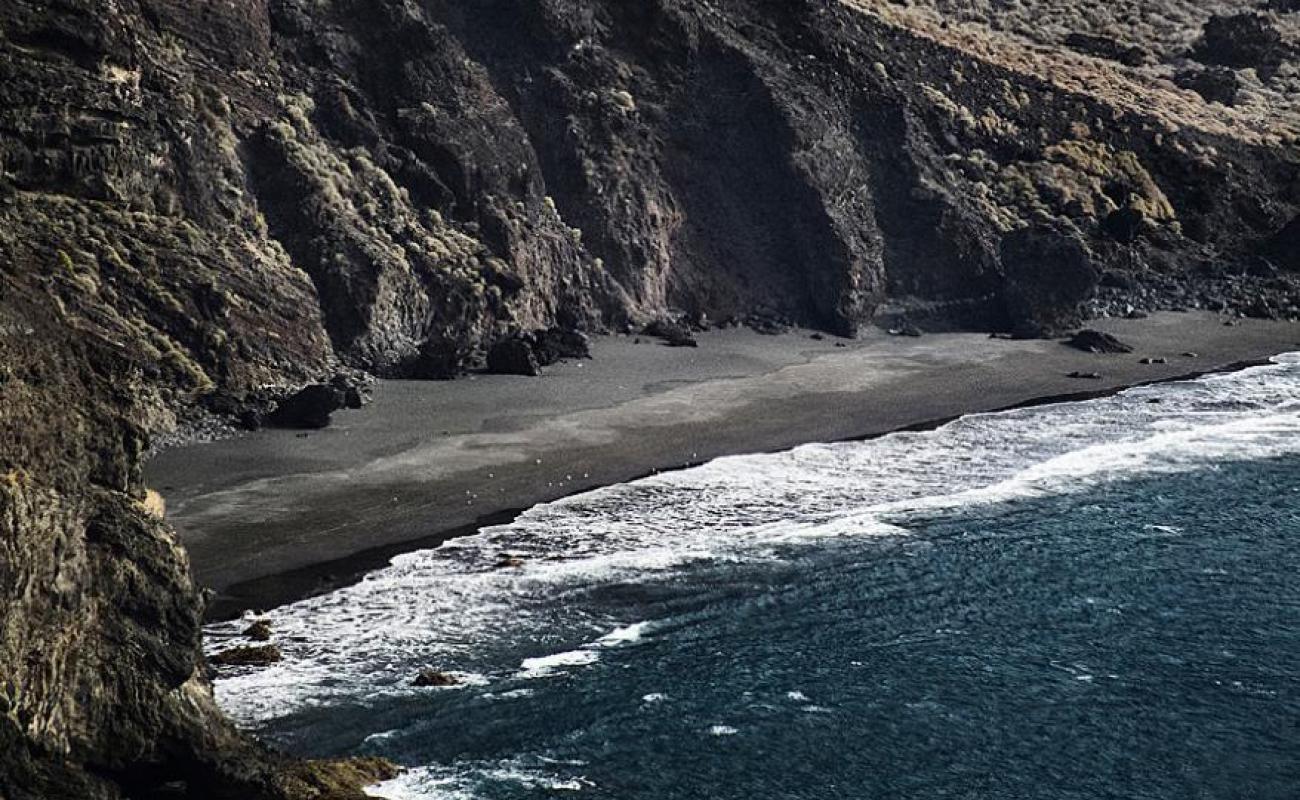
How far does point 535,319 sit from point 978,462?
71.9ft

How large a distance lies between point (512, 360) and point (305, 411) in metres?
11.2

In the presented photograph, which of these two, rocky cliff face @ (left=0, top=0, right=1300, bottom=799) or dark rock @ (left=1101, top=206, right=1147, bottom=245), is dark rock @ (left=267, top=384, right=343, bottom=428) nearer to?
rocky cliff face @ (left=0, top=0, right=1300, bottom=799)

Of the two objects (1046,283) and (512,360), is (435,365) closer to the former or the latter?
(512,360)

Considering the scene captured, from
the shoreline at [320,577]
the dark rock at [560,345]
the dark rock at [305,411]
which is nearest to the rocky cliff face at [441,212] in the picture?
the dark rock at [305,411]

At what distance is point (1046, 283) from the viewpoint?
255 ft

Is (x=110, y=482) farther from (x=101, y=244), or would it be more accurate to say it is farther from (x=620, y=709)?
(x=101, y=244)

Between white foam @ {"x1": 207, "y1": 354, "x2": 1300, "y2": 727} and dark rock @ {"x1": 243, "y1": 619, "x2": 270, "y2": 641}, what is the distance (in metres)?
0.27

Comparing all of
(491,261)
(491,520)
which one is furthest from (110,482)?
(491,261)

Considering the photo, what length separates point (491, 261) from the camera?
6581 cm

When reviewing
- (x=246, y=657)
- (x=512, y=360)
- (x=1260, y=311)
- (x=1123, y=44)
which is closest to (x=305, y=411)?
(x=512, y=360)

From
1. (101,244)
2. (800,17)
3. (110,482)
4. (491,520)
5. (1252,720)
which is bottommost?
(1252,720)

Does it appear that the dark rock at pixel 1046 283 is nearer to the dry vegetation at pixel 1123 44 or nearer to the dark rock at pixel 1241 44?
the dry vegetation at pixel 1123 44

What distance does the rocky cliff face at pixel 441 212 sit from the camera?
24797mm

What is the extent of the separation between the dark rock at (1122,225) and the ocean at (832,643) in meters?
35.9
